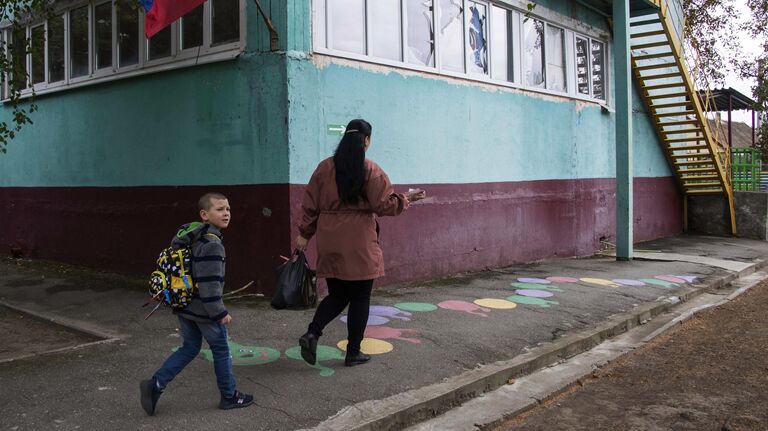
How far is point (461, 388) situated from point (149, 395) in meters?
→ 2.11

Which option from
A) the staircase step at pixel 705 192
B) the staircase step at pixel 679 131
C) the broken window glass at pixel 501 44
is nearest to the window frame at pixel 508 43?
the broken window glass at pixel 501 44

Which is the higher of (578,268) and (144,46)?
(144,46)

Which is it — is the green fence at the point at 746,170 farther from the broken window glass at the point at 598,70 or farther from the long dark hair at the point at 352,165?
the long dark hair at the point at 352,165

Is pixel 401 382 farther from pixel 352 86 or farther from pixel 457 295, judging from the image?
pixel 352 86

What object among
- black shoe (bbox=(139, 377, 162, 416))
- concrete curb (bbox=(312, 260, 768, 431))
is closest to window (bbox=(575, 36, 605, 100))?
concrete curb (bbox=(312, 260, 768, 431))

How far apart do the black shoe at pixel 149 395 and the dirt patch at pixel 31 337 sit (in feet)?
6.75

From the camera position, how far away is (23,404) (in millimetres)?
3977

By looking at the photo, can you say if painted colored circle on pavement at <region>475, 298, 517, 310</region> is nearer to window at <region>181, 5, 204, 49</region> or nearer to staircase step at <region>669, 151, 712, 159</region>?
window at <region>181, 5, 204, 49</region>

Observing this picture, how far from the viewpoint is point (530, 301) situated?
292 inches

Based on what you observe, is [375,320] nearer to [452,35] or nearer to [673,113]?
[452,35]

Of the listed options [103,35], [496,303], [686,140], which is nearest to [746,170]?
[686,140]

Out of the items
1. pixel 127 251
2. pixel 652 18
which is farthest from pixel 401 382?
pixel 652 18

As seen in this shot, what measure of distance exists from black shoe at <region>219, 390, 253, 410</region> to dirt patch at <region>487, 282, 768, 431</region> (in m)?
1.65

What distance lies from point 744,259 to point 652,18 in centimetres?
507
